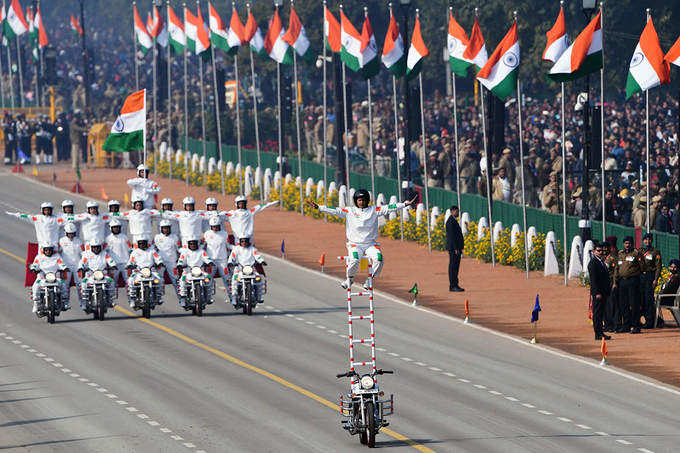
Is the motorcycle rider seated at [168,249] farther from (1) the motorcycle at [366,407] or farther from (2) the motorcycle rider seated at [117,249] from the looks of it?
(1) the motorcycle at [366,407]

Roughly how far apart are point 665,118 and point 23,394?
4165 cm

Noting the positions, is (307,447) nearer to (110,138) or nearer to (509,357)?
(509,357)

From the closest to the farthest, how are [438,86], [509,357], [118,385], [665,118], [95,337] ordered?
1. [118,385]
2. [509,357]
3. [95,337]
4. [665,118]
5. [438,86]

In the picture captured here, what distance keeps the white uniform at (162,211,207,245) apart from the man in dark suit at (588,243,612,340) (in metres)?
8.06

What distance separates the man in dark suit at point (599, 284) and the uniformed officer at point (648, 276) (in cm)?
111

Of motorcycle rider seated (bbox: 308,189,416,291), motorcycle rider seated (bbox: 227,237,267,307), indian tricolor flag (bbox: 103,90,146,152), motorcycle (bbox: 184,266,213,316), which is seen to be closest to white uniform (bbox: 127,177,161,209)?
indian tricolor flag (bbox: 103,90,146,152)

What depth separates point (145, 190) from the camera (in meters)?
35.9

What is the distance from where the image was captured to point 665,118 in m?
62.9

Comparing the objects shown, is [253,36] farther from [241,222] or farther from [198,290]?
[198,290]

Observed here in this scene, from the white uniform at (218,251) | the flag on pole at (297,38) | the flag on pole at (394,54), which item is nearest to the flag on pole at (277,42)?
the flag on pole at (297,38)

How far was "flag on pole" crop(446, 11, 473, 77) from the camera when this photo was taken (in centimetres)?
4006

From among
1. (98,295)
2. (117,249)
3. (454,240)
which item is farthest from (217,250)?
(454,240)

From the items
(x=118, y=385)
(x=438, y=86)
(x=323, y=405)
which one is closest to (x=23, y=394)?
(x=118, y=385)

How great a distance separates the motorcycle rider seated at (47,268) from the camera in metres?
32.2
